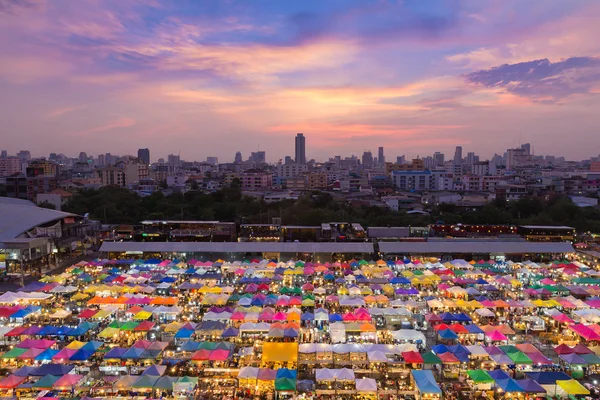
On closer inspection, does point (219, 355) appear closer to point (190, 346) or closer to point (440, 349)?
point (190, 346)

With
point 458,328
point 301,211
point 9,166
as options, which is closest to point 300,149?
point 9,166

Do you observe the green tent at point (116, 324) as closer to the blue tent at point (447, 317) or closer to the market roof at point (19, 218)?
the blue tent at point (447, 317)

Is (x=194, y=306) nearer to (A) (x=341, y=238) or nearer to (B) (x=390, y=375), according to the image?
(B) (x=390, y=375)

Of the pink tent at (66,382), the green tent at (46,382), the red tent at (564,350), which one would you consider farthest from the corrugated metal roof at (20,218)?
the red tent at (564,350)

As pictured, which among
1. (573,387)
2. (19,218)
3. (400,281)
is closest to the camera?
(573,387)

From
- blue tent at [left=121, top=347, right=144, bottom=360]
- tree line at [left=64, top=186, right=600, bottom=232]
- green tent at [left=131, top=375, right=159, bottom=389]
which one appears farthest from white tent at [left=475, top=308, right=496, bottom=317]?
tree line at [left=64, top=186, right=600, bottom=232]

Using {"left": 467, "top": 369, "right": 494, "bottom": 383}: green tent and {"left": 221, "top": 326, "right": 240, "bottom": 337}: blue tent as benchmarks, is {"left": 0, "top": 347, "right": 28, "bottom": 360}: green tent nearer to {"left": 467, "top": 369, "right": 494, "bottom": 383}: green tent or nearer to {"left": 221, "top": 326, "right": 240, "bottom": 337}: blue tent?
{"left": 221, "top": 326, "right": 240, "bottom": 337}: blue tent
